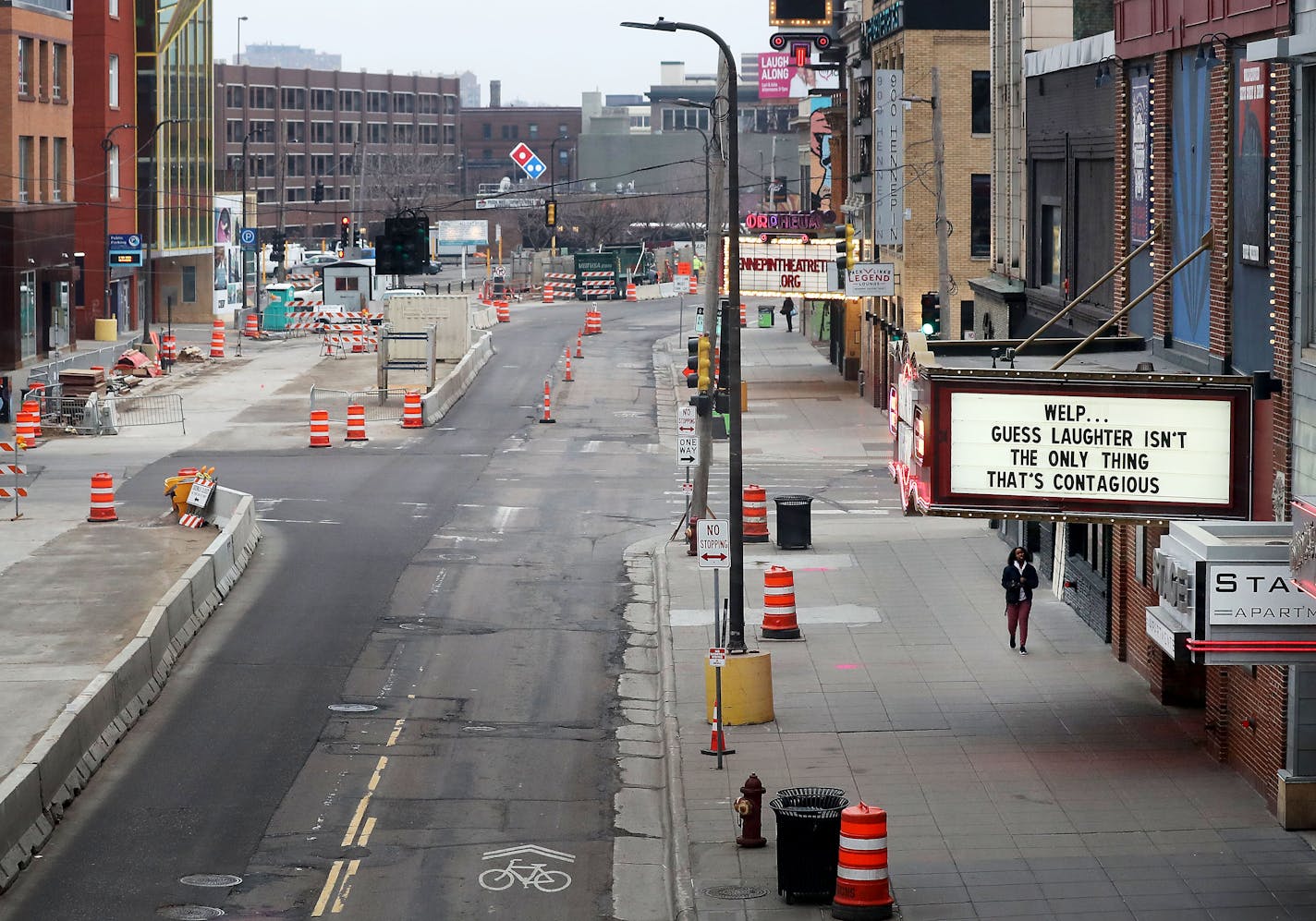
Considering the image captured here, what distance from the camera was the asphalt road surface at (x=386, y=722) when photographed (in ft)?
57.4

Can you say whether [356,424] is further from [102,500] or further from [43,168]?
[43,168]

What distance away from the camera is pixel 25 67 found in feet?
209

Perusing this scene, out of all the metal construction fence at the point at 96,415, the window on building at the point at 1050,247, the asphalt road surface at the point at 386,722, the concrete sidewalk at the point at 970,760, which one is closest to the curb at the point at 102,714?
the asphalt road surface at the point at 386,722

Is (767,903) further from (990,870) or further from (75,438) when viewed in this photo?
(75,438)

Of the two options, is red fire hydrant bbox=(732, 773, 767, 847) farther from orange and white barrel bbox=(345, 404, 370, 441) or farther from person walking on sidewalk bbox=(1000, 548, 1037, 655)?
orange and white barrel bbox=(345, 404, 370, 441)

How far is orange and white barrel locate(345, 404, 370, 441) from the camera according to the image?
165 ft

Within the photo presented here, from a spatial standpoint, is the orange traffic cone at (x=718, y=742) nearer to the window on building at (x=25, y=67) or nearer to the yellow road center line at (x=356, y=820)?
the yellow road center line at (x=356, y=820)

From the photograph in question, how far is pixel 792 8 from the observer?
75000 mm

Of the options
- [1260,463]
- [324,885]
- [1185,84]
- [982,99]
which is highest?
[982,99]

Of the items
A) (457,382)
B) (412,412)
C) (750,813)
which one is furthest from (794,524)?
(457,382)

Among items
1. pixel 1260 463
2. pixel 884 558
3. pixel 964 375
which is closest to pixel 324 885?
pixel 964 375

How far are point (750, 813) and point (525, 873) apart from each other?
2227 mm

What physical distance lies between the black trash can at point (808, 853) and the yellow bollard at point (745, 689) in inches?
235

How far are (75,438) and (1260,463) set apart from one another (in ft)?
127
